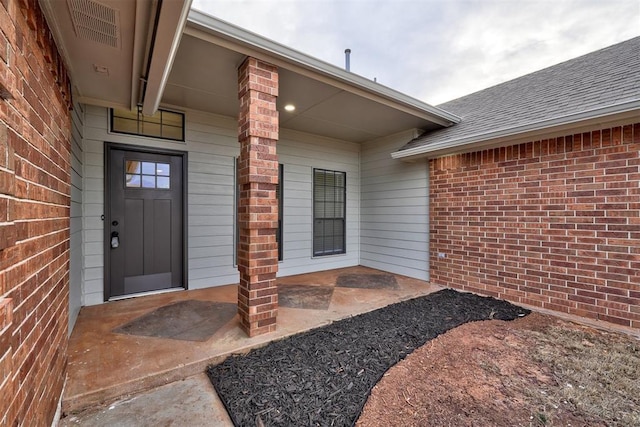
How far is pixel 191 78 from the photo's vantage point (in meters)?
3.16

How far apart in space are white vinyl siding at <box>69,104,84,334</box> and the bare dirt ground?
3.14 meters

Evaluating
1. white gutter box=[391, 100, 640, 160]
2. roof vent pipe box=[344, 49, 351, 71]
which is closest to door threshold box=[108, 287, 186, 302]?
white gutter box=[391, 100, 640, 160]

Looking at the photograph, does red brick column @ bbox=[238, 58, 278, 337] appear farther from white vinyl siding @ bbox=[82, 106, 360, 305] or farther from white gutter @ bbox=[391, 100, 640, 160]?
white gutter @ bbox=[391, 100, 640, 160]

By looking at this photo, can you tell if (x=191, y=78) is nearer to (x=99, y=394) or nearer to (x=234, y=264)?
(x=234, y=264)

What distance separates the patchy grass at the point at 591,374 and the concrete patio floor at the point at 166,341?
5.57ft

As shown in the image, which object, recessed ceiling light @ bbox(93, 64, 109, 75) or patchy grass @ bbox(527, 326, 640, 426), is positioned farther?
recessed ceiling light @ bbox(93, 64, 109, 75)

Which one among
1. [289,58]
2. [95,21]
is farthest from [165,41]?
[289,58]

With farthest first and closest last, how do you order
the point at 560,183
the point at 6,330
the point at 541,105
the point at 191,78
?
the point at 541,105, the point at 560,183, the point at 191,78, the point at 6,330

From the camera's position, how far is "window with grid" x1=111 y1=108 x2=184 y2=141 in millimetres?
3734

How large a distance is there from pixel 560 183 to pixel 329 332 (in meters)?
3.42

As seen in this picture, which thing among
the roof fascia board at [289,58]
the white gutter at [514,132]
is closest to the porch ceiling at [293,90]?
the roof fascia board at [289,58]

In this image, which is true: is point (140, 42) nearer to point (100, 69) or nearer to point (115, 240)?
point (100, 69)

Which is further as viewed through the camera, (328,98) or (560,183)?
(328,98)

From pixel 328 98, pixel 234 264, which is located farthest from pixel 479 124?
pixel 234 264
